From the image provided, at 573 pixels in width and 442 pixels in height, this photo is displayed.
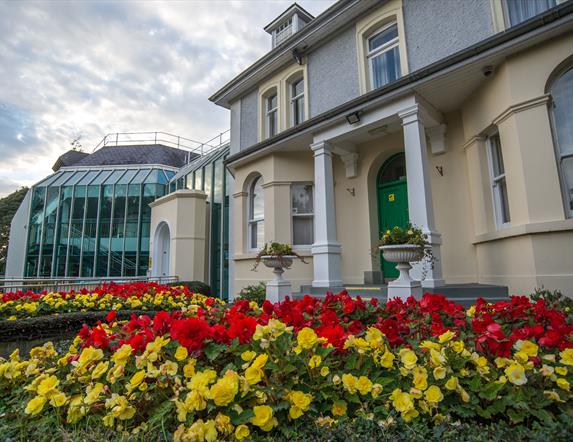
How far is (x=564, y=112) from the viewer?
457cm

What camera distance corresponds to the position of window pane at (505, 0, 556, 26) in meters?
5.00

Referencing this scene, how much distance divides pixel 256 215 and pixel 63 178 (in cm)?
1609

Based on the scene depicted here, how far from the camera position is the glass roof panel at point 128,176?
1817cm

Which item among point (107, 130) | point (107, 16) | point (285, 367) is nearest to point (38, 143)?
point (107, 130)

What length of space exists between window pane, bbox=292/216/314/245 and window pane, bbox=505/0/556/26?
5.64m

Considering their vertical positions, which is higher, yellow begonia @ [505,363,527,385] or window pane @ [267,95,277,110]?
window pane @ [267,95,277,110]

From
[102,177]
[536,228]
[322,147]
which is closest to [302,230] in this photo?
[322,147]

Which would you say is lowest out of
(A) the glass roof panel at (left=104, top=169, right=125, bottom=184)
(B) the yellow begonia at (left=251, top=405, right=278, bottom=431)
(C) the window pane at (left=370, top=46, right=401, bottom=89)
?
(B) the yellow begonia at (left=251, top=405, right=278, bottom=431)

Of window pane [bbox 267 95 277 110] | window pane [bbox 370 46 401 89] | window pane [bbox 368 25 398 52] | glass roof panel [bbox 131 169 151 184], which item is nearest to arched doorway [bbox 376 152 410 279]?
window pane [bbox 370 46 401 89]

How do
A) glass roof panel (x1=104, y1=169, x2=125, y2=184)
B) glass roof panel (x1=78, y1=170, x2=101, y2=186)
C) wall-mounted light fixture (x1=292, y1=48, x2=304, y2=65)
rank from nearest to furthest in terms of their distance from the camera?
1. wall-mounted light fixture (x1=292, y1=48, x2=304, y2=65)
2. glass roof panel (x1=104, y1=169, x2=125, y2=184)
3. glass roof panel (x1=78, y1=170, x2=101, y2=186)

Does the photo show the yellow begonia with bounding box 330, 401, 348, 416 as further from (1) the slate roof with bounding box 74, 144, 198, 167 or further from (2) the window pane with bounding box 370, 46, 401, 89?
(1) the slate roof with bounding box 74, 144, 198, 167

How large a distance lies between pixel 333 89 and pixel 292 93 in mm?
1755

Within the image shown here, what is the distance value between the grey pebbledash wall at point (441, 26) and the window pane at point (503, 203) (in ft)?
8.15

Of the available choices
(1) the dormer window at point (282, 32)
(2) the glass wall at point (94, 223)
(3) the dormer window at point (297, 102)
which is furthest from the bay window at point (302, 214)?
(2) the glass wall at point (94, 223)
